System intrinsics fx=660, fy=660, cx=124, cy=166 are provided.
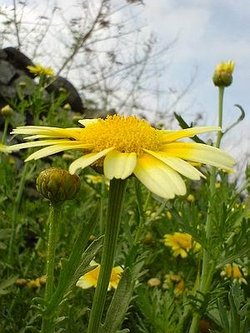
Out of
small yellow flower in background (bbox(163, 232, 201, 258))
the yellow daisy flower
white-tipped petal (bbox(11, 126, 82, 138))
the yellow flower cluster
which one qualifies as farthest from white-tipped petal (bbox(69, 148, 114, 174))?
small yellow flower in background (bbox(163, 232, 201, 258))

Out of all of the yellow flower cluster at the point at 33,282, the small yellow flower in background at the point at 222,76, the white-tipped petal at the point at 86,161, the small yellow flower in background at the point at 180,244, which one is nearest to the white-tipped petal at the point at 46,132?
the white-tipped petal at the point at 86,161

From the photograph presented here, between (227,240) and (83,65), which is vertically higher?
(83,65)

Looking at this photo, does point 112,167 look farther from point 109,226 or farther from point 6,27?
point 6,27

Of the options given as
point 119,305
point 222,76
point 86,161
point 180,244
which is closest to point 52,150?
point 86,161

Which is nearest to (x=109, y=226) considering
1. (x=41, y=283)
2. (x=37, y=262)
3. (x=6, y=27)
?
(x=41, y=283)

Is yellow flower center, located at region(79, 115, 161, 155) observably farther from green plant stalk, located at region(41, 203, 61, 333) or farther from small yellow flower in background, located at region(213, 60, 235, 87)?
small yellow flower in background, located at region(213, 60, 235, 87)

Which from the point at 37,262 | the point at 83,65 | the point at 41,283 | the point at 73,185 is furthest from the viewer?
the point at 83,65

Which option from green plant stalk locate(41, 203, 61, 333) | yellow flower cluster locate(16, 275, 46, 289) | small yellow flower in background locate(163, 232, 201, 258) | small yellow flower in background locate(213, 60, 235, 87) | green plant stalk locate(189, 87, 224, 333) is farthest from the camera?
small yellow flower in background locate(163, 232, 201, 258)

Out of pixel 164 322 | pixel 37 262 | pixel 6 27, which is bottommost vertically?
pixel 37 262
